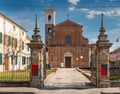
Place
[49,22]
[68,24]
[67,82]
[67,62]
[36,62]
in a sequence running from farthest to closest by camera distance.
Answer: [49,22] → [68,24] → [67,62] → [67,82] → [36,62]

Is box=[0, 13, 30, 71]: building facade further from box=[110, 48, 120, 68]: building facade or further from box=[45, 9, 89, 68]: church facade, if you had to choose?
box=[45, 9, 89, 68]: church facade

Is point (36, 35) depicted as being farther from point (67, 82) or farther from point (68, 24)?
point (68, 24)

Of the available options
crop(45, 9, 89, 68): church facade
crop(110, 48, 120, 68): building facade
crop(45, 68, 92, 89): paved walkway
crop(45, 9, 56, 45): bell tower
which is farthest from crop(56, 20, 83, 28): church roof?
crop(45, 68, 92, 89): paved walkway

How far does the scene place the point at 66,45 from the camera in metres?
72.1

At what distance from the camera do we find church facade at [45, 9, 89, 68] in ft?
231

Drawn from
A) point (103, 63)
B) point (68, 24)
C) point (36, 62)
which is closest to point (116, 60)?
point (68, 24)

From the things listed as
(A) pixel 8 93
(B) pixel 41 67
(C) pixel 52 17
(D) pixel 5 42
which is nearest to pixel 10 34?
(D) pixel 5 42

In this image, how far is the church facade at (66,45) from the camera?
70.4 m

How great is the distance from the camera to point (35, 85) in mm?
17797

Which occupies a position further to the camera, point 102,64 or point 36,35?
point 36,35

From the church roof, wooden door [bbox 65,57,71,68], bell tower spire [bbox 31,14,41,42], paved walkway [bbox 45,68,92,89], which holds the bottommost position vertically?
paved walkway [bbox 45,68,92,89]

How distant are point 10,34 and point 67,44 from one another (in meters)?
30.9

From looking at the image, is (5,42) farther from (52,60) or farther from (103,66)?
(52,60)

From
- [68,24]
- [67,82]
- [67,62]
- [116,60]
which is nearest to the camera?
[67,82]
